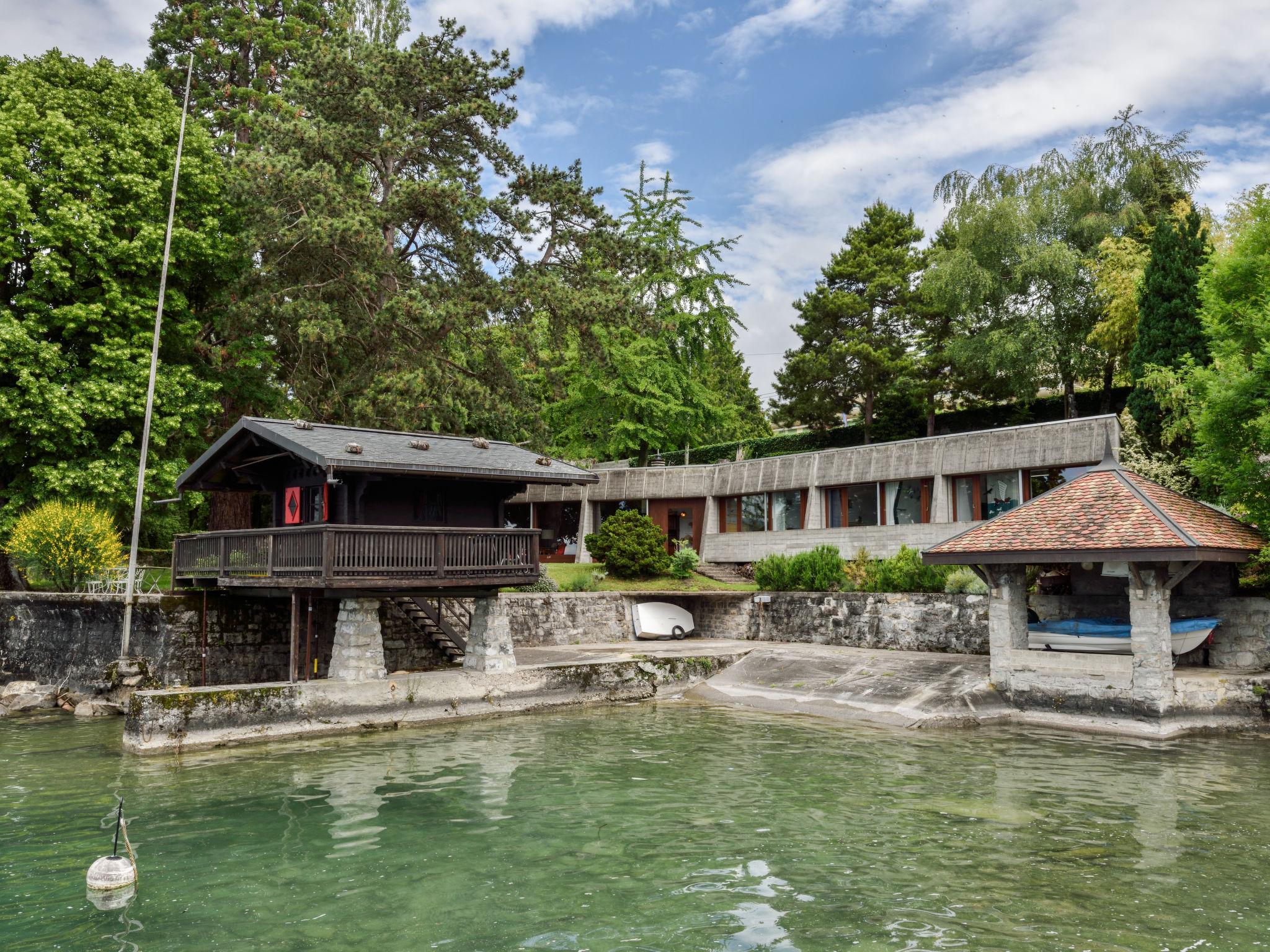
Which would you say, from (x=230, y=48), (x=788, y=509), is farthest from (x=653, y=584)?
(x=230, y=48)

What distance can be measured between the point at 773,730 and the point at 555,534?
2283cm

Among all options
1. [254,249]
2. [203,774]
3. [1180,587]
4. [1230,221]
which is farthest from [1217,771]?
[254,249]

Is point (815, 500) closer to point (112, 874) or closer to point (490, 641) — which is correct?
point (490, 641)

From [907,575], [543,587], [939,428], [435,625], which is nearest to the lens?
[435,625]

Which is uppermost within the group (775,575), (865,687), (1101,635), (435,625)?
(775,575)

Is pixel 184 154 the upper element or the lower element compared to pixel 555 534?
upper

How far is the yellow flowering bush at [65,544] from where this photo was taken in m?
22.0

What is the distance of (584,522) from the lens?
3769cm

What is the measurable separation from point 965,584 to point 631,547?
1141 cm

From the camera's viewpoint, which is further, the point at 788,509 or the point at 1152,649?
the point at 788,509

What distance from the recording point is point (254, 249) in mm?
25891

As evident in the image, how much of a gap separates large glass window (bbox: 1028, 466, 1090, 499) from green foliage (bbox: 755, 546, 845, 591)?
6130mm

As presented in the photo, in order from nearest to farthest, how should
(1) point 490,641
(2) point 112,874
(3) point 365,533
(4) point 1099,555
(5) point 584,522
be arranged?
(2) point 112,874 < (4) point 1099,555 < (3) point 365,533 < (1) point 490,641 < (5) point 584,522

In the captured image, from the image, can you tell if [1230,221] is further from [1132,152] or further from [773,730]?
[773,730]
